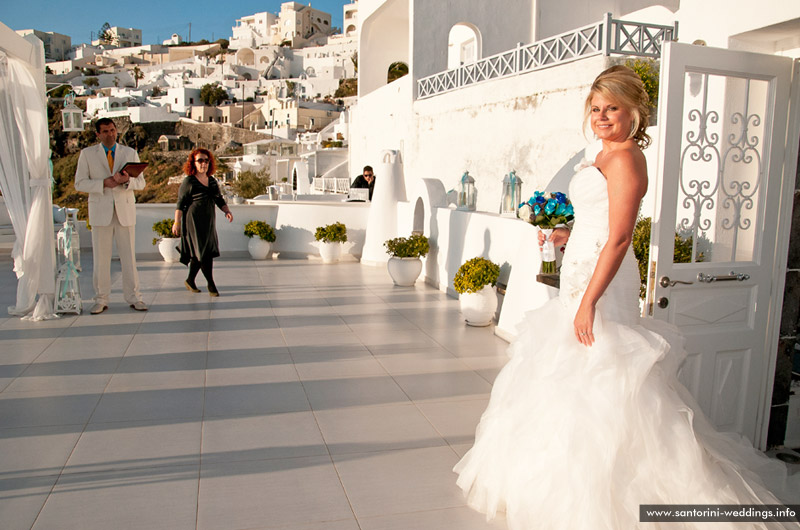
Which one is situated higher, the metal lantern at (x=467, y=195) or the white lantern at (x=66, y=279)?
the metal lantern at (x=467, y=195)

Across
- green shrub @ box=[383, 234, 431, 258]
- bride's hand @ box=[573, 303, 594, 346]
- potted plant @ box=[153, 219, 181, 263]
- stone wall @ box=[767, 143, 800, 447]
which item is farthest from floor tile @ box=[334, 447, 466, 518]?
potted plant @ box=[153, 219, 181, 263]

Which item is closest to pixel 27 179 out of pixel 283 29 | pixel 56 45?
pixel 283 29

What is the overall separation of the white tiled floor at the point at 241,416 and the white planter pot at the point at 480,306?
19 centimetres

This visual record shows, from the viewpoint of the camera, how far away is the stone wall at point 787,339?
3.67m

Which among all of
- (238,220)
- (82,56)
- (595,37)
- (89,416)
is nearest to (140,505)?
(89,416)

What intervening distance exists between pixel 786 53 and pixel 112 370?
521 cm

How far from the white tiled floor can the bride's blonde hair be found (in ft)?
6.20

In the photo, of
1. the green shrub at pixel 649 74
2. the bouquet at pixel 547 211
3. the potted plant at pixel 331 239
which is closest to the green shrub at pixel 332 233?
the potted plant at pixel 331 239

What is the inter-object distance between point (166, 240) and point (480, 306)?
6.36 meters

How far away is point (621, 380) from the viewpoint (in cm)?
255

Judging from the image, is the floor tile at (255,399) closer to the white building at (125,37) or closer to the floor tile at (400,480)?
the floor tile at (400,480)

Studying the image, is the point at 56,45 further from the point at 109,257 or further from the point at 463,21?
the point at 109,257

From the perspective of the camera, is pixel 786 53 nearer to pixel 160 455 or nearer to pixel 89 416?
pixel 160 455

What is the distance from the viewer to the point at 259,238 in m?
11.2
